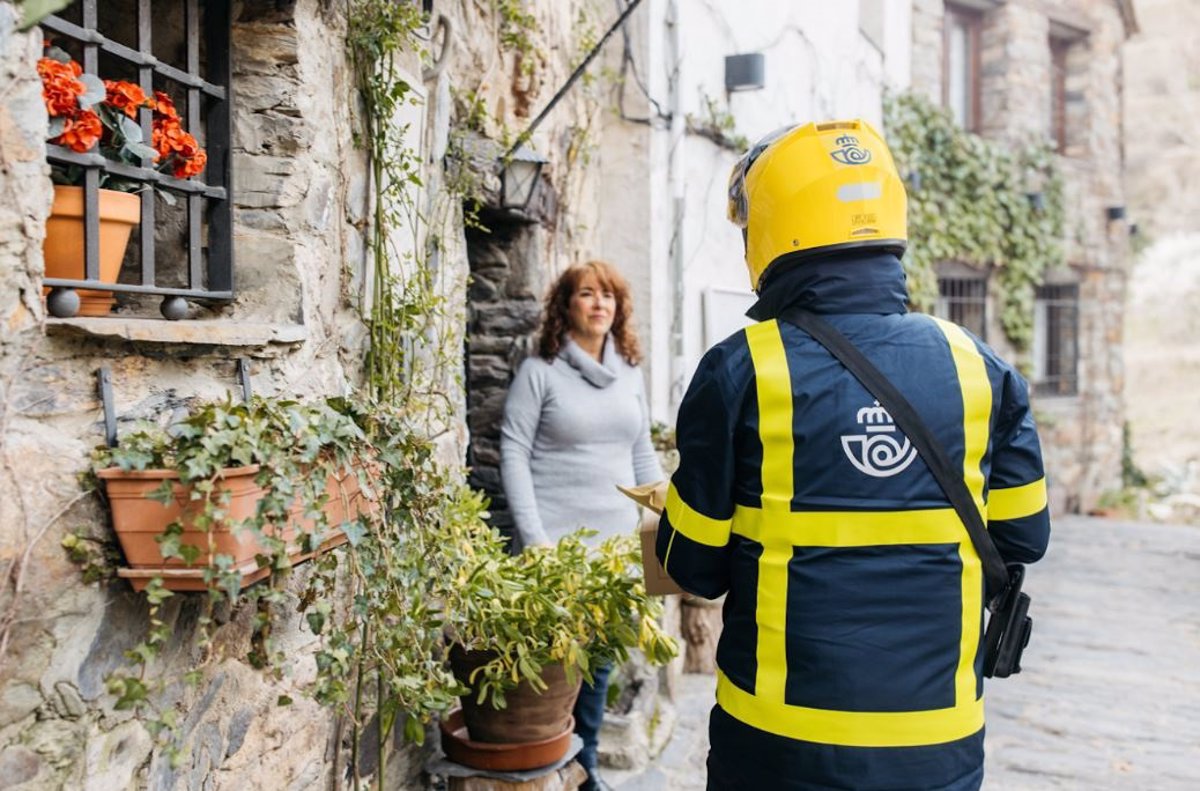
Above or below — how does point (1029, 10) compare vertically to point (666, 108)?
above

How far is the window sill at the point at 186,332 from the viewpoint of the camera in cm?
172

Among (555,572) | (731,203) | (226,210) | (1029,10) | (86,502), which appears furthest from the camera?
(1029,10)

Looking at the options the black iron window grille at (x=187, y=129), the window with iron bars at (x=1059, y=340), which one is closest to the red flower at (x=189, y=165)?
the black iron window grille at (x=187, y=129)

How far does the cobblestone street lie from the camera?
4.05 meters

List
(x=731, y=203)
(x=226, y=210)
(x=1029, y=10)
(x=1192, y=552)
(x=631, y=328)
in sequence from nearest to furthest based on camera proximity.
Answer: (x=731, y=203) → (x=226, y=210) → (x=631, y=328) → (x=1192, y=552) → (x=1029, y=10)

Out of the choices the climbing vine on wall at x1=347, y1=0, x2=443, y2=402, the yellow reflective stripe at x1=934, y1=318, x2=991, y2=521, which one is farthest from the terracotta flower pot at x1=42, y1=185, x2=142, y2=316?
the yellow reflective stripe at x1=934, y1=318, x2=991, y2=521

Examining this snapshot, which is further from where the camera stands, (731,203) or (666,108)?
(666,108)

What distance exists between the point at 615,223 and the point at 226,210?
2693 millimetres

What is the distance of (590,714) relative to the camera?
3.45 metres

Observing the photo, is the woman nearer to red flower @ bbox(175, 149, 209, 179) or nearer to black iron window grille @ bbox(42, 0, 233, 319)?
black iron window grille @ bbox(42, 0, 233, 319)

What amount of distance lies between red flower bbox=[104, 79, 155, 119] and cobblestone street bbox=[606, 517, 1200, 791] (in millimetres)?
2690

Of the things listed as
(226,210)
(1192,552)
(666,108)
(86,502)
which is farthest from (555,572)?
(1192,552)

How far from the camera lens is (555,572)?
2.94m

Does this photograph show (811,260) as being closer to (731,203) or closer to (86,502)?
(731,203)
